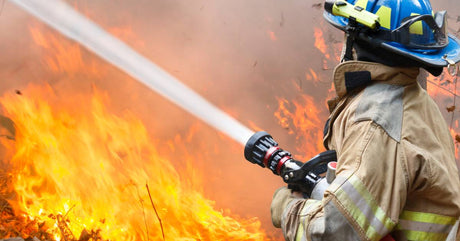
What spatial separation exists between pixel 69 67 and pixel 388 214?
12.9 ft

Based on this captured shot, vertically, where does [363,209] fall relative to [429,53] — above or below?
below

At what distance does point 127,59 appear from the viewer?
16.7ft

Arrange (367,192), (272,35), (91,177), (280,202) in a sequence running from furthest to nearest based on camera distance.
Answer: (272,35)
(91,177)
(280,202)
(367,192)

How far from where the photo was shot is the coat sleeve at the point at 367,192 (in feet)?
6.08

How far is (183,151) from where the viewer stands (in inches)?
195

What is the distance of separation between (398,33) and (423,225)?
876 mm

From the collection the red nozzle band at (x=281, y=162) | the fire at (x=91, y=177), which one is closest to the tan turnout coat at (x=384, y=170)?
the red nozzle band at (x=281, y=162)

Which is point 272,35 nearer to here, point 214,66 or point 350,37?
point 214,66

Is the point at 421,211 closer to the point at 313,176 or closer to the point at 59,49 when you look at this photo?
the point at 313,176

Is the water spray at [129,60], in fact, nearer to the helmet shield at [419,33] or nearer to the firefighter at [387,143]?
the firefighter at [387,143]

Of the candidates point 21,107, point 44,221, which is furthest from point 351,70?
point 21,107

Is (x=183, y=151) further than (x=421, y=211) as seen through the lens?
Yes

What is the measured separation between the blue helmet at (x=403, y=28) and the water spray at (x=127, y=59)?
8.60ft

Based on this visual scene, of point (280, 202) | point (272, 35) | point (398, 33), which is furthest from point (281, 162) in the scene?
point (272, 35)
